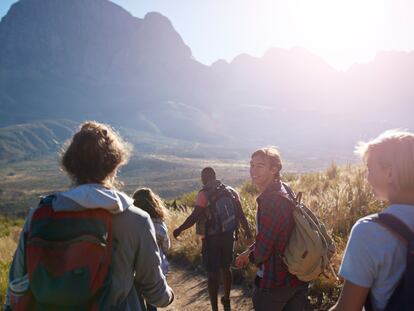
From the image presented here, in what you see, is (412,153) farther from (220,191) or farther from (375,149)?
(220,191)

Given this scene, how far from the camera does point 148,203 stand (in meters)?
4.46

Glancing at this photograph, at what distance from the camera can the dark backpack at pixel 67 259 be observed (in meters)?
2.08

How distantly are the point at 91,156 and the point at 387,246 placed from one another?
5.55 feet

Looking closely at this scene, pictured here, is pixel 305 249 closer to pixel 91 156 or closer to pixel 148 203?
pixel 91 156

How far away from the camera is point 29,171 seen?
156 metres

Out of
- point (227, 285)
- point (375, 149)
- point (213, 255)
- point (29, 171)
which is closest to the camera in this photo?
point (375, 149)

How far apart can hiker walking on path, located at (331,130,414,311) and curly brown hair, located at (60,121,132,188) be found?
1457mm

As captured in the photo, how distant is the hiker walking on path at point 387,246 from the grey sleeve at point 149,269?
3.71 feet

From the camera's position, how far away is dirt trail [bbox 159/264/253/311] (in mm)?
6273

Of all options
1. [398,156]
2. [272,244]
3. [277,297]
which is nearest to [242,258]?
[277,297]

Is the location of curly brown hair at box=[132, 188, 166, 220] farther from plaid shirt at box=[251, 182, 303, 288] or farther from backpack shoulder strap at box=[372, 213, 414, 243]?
backpack shoulder strap at box=[372, 213, 414, 243]

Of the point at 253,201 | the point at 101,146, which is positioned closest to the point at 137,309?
the point at 101,146

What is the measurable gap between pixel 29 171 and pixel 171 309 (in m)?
164

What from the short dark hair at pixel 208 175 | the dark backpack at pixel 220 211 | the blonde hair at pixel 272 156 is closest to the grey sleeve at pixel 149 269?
the blonde hair at pixel 272 156
